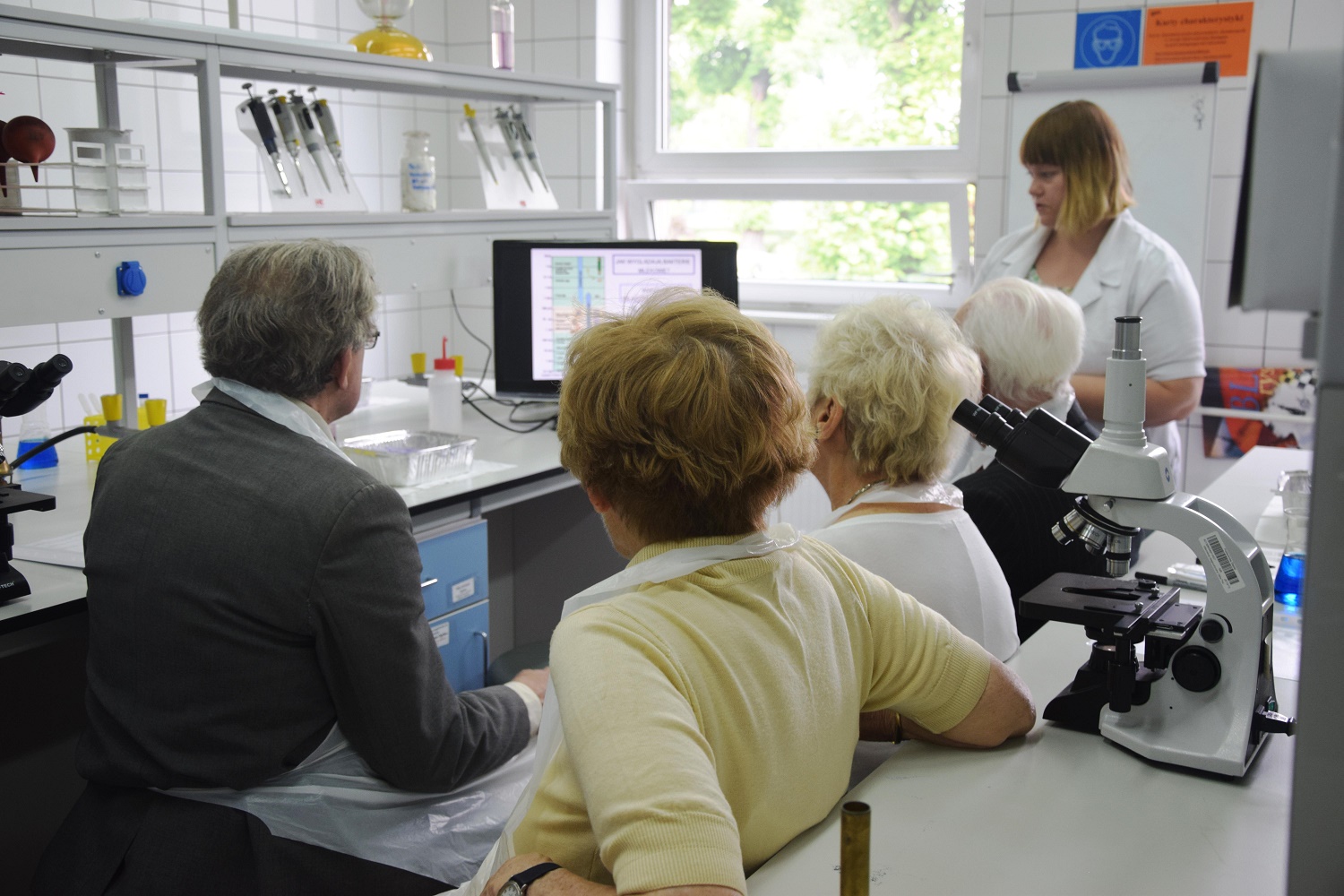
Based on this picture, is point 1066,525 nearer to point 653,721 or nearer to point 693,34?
point 653,721

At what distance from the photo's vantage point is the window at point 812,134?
12.8 ft

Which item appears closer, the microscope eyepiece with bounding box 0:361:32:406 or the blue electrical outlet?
the microscope eyepiece with bounding box 0:361:32:406

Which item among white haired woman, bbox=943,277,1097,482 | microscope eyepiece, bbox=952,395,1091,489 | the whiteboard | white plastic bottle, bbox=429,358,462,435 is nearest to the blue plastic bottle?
white haired woman, bbox=943,277,1097,482

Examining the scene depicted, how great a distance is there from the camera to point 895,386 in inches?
61.0

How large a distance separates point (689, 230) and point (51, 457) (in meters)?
2.60

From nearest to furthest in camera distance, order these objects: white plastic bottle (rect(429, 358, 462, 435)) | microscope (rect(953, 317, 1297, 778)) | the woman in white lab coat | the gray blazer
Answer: microscope (rect(953, 317, 1297, 778)), the gray blazer, the woman in white lab coat, white plastic bottle (rect(429, 358, 462, 435))

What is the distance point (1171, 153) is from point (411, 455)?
7.78 ft

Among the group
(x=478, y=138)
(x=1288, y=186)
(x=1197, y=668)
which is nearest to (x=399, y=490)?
(x=478, y=138)

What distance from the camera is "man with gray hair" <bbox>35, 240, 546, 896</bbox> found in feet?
4.78

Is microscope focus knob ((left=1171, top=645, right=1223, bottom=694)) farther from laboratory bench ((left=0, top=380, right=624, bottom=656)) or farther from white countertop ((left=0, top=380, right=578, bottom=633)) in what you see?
white countertop ((left=0, top=380, right=578, bottom=633))

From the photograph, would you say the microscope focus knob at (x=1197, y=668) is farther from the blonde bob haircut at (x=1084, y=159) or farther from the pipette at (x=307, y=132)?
the pipette at (x=307, y=132)

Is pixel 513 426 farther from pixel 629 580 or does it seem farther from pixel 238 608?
pixel 629 580

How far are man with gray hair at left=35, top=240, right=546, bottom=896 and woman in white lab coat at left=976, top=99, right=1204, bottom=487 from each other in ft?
5.90

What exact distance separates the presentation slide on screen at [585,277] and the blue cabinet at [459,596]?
2.60ft
